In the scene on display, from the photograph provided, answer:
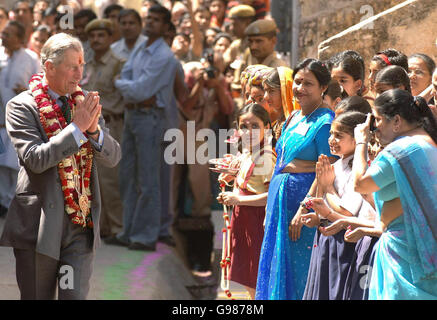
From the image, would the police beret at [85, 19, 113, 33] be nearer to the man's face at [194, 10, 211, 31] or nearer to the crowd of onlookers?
the crowd of onlookers

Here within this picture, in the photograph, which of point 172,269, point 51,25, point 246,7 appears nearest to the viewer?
point 172,269

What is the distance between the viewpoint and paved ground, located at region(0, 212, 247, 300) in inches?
294

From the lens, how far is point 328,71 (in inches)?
200

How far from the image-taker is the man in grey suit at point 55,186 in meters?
4.62

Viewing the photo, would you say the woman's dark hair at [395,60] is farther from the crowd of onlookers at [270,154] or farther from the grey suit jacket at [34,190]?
the grey suit jacket at [34,190]

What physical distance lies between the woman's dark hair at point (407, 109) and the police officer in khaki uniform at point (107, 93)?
5.26 m

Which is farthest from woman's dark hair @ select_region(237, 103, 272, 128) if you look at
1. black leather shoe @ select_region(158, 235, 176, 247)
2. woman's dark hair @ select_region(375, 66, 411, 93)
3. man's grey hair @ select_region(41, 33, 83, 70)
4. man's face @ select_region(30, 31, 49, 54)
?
man's face @ select_region(30, 31, 49, 54)

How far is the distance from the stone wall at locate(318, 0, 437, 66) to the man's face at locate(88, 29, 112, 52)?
337 centimetres

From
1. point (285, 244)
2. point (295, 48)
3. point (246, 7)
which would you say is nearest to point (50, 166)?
point (285, 244)

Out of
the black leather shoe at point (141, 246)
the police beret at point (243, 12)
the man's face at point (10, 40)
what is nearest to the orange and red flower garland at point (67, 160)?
the black leather shoe at point (141, 246)

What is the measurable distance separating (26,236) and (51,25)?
7.54 meters

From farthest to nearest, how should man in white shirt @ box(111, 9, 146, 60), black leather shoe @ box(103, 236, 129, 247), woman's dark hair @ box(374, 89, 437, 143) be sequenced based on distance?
man in white shirt @ box(111, 9, 146, 60) → black leather shoe @ box(103, 236, 129, 247) → woman's dark hair @ box(374, 89, 437, 143)

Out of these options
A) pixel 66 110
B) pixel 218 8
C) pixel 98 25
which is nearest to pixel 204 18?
pixel 218 8

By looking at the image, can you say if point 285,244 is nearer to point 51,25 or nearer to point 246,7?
point 246,7
